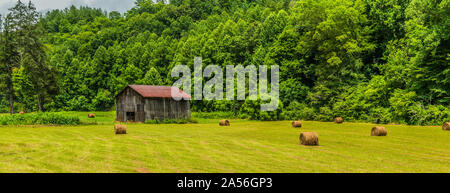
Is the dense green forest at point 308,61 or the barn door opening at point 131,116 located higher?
the dense green forest at point 308,61

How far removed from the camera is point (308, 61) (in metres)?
56.2

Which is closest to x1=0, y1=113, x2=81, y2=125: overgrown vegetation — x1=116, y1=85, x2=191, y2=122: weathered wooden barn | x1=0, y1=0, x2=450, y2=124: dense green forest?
x1=116, y1=85, x2=191, y2=122: weathered wooden barn

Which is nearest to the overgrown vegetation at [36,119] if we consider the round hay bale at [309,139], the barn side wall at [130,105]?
the barn side wall at [130,105]

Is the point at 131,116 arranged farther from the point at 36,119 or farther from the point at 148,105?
the point at 36,119

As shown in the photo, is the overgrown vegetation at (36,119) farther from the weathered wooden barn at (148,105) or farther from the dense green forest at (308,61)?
the dense green forest at (308,61)

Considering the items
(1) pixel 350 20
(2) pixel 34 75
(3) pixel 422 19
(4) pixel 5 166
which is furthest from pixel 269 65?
(4) pixel 5 166

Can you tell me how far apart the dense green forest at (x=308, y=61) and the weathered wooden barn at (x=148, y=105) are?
10.4 metres

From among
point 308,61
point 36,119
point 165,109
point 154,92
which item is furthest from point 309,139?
point 308,61

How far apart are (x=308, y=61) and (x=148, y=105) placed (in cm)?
2670

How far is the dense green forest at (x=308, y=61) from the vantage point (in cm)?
3600

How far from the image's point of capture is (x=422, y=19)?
36844mm

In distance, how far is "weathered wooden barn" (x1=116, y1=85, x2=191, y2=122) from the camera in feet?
152

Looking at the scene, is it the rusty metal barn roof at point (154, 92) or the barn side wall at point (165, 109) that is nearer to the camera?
the barn side wall at point (165, 109)

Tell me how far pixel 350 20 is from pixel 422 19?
1218 cm
